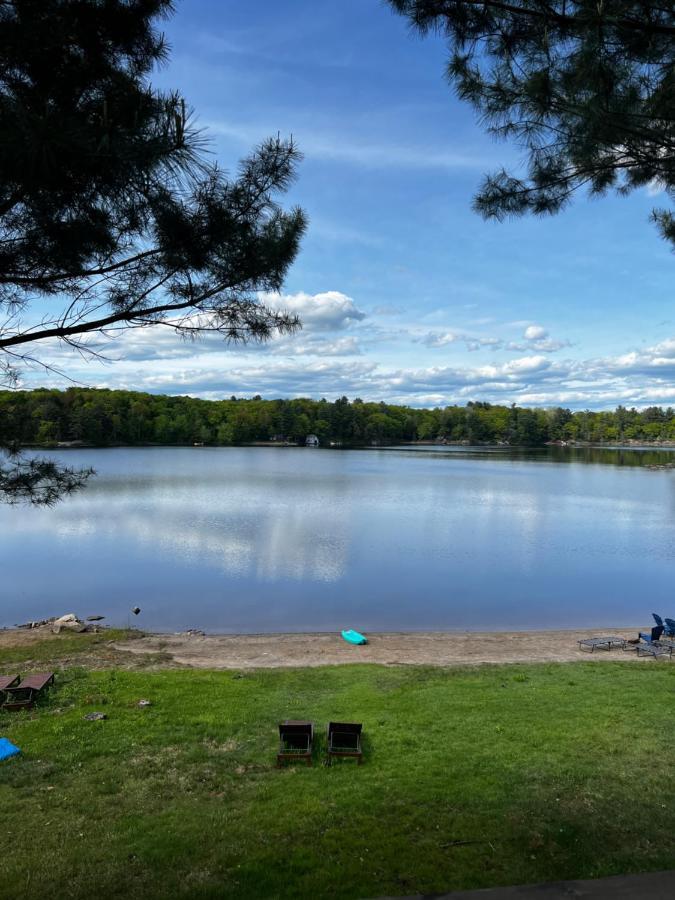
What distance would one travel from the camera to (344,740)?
23.2 ft

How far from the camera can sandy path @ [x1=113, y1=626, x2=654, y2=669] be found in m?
13.3

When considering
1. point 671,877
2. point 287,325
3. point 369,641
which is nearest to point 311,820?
point 671,877

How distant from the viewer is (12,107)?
3.12 m

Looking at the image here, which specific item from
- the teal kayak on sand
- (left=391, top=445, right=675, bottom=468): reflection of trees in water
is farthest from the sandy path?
(left=391, top=445, right=675, bottom=468): reflection of trees in water

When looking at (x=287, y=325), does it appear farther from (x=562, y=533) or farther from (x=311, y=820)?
(x=562, y=533)

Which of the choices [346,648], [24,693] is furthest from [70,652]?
[346,648]

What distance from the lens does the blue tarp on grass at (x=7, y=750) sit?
6.82 m

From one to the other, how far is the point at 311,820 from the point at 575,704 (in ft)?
17.3

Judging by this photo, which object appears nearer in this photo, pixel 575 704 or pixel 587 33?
pixel 587 33

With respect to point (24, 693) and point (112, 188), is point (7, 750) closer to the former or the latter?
point (24, 693)

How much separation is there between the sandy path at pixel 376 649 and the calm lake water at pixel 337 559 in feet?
4.94

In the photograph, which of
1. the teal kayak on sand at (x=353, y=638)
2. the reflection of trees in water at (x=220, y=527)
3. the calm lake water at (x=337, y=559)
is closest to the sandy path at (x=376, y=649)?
the teal kayak on sand at (x=353, y=638)

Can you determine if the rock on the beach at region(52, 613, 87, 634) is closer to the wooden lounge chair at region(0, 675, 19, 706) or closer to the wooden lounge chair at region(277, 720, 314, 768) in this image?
the wooden lounge chair at region(0, 675, 19, 706)

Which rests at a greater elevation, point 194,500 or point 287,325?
point 287,325
